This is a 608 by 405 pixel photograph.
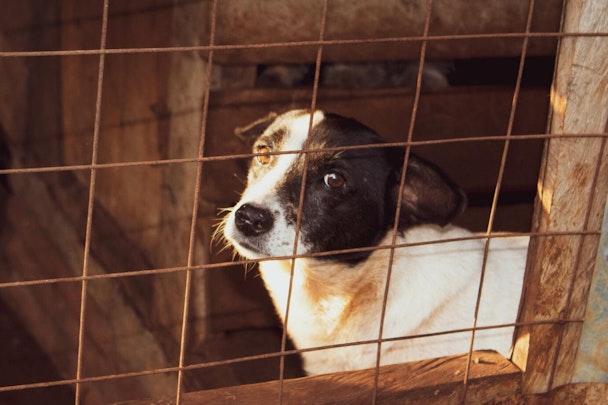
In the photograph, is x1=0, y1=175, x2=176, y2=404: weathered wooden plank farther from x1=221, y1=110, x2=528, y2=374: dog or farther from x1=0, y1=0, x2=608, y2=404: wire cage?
x1=221, y1=110, x2=528, y2=374: dog

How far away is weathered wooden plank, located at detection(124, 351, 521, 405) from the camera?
237 centimetres

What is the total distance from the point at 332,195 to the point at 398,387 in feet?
2.89

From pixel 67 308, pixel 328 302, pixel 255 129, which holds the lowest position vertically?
pixel 67 308

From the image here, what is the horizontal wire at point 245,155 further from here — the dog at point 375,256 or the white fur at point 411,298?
the white fur at point 411,298

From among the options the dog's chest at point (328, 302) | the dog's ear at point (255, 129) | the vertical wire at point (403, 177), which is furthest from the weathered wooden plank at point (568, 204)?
the dog's ear at point (255, 129)

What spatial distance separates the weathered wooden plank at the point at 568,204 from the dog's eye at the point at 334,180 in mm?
Result: 805

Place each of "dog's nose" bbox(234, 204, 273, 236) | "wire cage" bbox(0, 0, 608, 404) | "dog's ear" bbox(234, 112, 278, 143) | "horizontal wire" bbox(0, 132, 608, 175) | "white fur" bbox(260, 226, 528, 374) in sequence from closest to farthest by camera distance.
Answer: "horizontal wire" bbox(0, 132, 608, 175), "wire cage" bbox(0, 0, 608, 404), "dog's nose" bbox(234, 204, 273, 236), "white fur" bbox(260, 226, 528, 374), "dog's ear" bbox(234, 112, 278, 143)

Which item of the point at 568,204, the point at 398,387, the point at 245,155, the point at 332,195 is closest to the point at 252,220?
the point at 332,195

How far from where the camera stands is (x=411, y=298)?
10.6 ft

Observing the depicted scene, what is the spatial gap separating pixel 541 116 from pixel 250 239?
2143 mm

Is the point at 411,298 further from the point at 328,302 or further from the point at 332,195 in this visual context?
the point at 332,195

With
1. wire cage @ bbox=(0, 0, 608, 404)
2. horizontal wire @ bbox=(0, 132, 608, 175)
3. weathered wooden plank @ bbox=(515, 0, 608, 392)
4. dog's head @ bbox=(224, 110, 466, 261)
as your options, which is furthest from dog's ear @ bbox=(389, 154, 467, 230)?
horizontal wire @ bbox=(0, 132, 608, 175)

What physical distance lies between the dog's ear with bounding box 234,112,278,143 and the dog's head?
15cm

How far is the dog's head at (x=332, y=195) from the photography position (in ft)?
9.87
